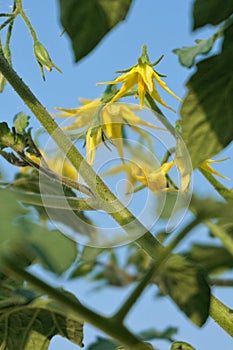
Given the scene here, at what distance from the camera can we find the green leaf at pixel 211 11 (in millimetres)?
470

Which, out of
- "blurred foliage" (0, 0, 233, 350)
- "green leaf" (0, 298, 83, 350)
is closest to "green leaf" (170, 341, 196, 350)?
"blurred foliage" (0, 0, 233, 350)

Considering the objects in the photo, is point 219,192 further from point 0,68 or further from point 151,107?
point 0,68

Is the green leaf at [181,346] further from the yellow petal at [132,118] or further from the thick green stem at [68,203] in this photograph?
the yellow petal at [132,118]

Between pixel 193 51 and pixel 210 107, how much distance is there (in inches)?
3.3

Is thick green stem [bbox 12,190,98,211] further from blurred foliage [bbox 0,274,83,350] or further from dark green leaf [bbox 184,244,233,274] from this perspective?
dark green leaf [bbox 184,244,233,274]

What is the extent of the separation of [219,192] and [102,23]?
16.5 inches

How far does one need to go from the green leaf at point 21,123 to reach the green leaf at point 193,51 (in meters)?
0.22

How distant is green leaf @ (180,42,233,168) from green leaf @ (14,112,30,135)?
0.94 ft

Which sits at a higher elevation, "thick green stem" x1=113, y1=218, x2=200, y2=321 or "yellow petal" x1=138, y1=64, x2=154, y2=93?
"thick green stem" x1=113, y1=218, x2=200, y2=321

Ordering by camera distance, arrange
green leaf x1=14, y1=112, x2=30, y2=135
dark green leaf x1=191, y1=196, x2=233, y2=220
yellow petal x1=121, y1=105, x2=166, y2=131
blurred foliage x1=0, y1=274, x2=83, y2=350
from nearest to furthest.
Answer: dark green leaf x1=191, y1=196, x2=233, y2=220, blurred foliage x1=0, y1=274, x2=83, y2=350, green leaf x1=14, y1=112, x2=30, y2=135, yellow petal x1=121, y1=105, x2=166, y2=131

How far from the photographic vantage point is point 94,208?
2.15ft

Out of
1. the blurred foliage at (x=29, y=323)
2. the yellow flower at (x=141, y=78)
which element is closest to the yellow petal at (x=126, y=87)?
the yellow flower at (x=141, y=78)

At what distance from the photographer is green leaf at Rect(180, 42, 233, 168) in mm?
518

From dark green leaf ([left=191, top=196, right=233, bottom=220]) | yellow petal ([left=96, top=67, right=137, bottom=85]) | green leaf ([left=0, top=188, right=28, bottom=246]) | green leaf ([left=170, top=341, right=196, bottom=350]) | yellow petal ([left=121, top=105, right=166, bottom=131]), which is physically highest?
green leaf ([left=0, top=188, right=28, bottom=246])
